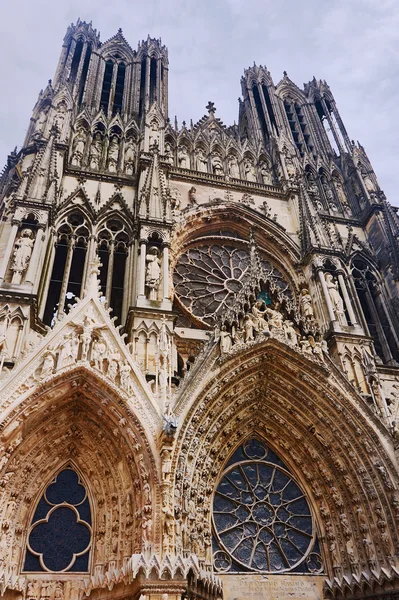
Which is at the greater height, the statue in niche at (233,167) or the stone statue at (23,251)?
the statue in niche at (233,167)

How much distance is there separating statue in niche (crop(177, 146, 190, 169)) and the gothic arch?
8.17 metres

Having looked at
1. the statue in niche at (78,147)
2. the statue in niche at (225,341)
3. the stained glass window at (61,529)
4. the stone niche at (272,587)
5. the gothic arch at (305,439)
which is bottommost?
the stone niche at (272,587)

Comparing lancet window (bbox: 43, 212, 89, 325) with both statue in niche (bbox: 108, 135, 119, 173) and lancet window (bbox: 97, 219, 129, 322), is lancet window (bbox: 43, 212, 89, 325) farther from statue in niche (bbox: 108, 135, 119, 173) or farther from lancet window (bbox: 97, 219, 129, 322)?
statue in niche (bbox: 108, 135, 119, 173)

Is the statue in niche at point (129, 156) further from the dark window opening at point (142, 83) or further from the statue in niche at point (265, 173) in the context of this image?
the statue in niche at point (265, 173)

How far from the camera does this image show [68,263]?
12805 millimetres

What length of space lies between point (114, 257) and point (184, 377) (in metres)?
4.76

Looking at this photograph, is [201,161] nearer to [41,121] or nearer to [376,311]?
[41,121]

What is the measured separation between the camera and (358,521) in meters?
10.0

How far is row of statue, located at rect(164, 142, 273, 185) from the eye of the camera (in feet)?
56.3

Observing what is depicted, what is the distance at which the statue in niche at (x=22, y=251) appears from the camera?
1120cm

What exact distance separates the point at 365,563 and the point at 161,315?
632 cm

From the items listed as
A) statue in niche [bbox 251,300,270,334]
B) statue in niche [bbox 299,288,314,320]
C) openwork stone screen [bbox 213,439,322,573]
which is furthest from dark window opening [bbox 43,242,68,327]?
statue in niche [bbox 299,288,314,320]

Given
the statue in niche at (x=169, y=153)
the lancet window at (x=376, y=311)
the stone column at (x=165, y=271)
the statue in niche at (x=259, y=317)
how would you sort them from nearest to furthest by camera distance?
the statue in niche at (x=259, y=317) < the stone column at (x=165, y=271) < the lancet window at (x=376, y=311) < the statue in niche at (x=169, y=153)

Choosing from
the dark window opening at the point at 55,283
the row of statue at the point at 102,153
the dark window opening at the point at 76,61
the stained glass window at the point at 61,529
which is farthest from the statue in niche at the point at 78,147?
the stained glass window at the point at 61,529
